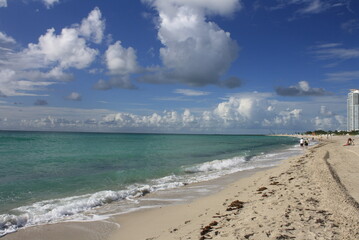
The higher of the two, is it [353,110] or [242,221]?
[353,110]

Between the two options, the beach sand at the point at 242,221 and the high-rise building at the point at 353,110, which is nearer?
the beach sand at the point at 242,221

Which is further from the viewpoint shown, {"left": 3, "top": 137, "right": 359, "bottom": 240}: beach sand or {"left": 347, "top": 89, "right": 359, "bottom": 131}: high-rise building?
{"left": 347, "top": 89, "right": 359, "bottom": 131}: high-rise building

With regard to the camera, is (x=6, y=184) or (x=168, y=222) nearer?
(x=168, y=222)

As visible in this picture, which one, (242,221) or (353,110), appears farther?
(353,110)

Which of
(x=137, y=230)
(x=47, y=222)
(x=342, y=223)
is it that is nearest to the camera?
(x=342, y=223)

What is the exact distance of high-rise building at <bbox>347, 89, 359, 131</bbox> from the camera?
183 m

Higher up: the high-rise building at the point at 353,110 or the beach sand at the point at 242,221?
the high-rise building at the point at 353,110

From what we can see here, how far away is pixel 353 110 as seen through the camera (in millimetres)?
182375

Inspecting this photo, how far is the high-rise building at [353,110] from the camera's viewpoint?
183000mm

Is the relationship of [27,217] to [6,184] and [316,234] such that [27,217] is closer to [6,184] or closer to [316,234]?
[6,184]

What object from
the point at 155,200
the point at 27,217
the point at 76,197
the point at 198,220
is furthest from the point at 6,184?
the point at 198,220

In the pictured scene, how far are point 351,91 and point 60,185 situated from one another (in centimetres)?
21993

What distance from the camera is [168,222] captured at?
334 inches

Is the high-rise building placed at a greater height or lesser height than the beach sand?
greater
